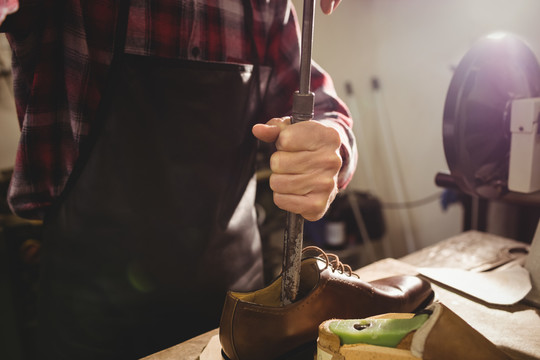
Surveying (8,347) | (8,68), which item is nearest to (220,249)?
(8,347)

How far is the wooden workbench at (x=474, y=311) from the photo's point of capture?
71 centimetres

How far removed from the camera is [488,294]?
86 centimetres

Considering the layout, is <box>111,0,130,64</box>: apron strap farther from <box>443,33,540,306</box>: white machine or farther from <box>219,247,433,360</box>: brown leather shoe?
<box>443,33,540,306</box>: white machine

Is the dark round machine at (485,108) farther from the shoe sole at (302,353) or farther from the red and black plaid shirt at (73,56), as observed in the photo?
the shoe sole at (302,353)

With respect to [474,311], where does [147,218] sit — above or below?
above

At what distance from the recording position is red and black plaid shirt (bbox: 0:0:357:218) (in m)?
0.69

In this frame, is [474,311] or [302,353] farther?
[474,311]

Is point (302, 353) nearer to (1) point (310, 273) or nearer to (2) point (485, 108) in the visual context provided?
(1) point (310, 273)

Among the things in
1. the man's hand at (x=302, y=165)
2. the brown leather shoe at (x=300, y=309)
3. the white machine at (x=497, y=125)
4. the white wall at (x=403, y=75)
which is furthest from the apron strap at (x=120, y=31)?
the white wall at (x=403, y=75)

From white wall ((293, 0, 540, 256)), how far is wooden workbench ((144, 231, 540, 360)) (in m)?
1.55

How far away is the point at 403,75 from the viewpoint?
9.00ft

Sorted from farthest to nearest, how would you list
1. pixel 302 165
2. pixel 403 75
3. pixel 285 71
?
pixel 403 75, pixel 285 71, pixel 302 165

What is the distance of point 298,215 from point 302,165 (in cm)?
8

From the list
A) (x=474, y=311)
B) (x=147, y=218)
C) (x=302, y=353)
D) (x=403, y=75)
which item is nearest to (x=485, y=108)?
(x=474, y=311)
